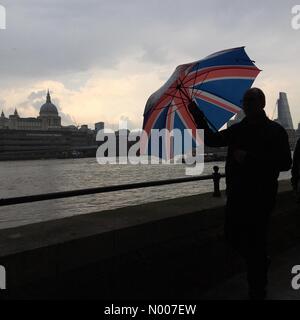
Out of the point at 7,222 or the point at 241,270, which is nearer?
the point at 241,270

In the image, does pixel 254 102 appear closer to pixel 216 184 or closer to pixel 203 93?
pixel 203 93

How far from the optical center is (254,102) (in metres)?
3.69

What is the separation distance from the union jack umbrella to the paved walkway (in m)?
1.24

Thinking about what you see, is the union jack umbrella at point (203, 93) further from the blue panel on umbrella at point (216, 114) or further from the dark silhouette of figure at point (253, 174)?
the dark silhouette of figure at point (253, 174)

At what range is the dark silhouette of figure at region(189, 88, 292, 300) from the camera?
3.62 metres

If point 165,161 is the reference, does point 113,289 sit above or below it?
below

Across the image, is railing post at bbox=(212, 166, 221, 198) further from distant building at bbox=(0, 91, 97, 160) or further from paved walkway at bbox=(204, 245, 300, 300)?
distant building at bbox=(0, 91, 97, 160)

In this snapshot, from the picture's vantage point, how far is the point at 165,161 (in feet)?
15.1

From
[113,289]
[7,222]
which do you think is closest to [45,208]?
[7,222]

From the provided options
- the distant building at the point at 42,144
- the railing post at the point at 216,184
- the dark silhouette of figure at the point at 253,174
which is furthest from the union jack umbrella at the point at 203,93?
Result: the distant building at the point at 42,144

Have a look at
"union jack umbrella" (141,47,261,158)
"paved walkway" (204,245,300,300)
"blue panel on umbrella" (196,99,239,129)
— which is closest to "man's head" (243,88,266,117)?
"union jack umbrella" (141,47,261,158)

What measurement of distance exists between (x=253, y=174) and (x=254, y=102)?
1.72ft
